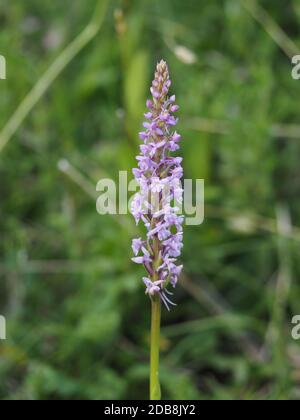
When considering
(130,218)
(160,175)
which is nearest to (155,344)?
(160,175)

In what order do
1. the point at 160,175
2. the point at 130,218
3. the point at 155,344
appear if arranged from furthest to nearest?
the point at 130,218 → the point at 155,344 → the point at 160,175

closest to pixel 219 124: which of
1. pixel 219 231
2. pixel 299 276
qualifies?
pixel 219 231

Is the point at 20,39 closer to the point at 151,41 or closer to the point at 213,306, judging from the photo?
the point at 151,41

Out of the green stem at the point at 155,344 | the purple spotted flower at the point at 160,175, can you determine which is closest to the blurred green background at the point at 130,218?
the green stem at the point at 155,344

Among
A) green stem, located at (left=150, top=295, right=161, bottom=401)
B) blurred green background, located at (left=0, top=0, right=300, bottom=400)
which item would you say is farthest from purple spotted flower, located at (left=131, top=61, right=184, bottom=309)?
blurred green background, located at (left=0, top=0, right=300, bottom=400)

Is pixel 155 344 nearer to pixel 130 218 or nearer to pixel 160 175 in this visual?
pixel 160 175

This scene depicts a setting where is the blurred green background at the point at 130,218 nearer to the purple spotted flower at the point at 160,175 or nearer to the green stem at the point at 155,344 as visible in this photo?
the green stem at the point at 155,344

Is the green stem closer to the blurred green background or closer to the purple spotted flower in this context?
the purple spotted flower
